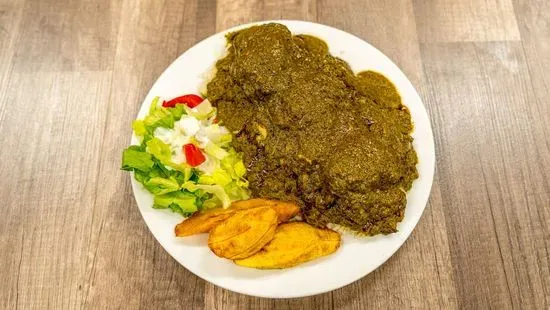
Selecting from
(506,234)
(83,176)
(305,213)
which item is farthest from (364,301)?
(83,176)

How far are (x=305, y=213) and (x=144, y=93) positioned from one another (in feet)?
4.52

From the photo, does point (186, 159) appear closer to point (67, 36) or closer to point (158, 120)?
point (158, 120)

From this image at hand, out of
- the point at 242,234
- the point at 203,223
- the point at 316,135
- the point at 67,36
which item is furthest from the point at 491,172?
the point at 67,36

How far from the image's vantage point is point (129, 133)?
3096 mm

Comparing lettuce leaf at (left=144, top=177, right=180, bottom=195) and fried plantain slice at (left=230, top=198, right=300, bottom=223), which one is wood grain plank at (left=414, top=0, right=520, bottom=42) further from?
lettuce leaf at (left=144, top=177, right=180, bottom=195)

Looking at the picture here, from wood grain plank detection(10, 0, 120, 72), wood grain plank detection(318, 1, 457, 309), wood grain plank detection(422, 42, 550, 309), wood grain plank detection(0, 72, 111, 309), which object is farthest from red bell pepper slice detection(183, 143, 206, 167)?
wood grain plank detection(422, 42, 550, 309)

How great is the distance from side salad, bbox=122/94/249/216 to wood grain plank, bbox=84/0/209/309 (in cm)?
51

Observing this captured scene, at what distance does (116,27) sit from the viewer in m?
3.42

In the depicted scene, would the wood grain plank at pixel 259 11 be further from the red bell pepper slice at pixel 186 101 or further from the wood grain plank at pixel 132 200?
the red bell pepper slice at pixel 186 101

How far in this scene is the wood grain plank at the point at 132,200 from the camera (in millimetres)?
2738

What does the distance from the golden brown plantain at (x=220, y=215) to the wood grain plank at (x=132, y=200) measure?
0.47 meters

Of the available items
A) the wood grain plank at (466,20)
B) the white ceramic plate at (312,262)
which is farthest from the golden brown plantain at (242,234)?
the wood grain plank at (466,20)

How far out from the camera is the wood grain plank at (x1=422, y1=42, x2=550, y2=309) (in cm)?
276

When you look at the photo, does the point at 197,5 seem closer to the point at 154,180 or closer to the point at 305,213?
the point at 154,180
